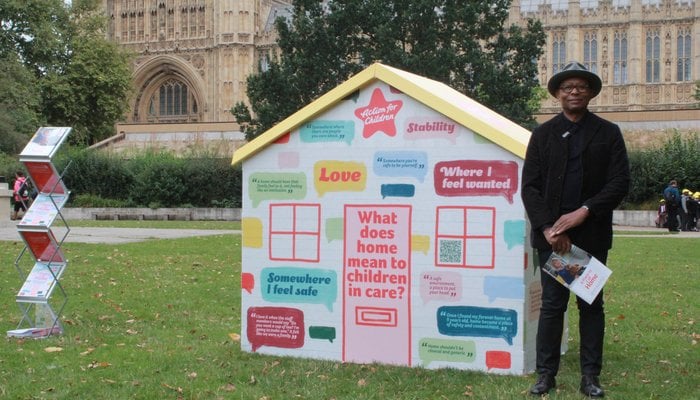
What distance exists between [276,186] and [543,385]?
251 cm

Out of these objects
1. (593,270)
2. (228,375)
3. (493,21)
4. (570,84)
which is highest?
(493,21)

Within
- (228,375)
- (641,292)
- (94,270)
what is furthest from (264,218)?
(94,270)

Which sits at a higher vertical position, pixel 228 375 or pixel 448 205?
pixel 448 205

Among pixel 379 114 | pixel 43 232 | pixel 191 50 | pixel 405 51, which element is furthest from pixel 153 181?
pixel 379 114

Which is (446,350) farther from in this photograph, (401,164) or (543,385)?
(401,164)

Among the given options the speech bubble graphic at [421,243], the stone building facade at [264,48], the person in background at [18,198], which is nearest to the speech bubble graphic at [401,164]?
the speech bubble graphic at [421,243]

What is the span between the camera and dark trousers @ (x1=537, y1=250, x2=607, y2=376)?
5703mm

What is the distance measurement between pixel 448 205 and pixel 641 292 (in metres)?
5.43

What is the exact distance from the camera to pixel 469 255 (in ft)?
21.0

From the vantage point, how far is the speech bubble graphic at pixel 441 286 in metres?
6.43

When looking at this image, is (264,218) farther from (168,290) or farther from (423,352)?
(168,290)

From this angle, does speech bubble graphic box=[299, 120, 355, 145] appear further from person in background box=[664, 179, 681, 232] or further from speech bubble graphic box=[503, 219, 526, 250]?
person in background box=[664, 179, 681, 232]

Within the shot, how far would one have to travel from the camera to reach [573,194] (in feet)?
18.4

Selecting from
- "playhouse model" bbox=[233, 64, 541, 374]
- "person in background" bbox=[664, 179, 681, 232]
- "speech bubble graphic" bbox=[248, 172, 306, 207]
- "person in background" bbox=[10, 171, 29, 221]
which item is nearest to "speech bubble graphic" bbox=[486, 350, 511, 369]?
"playhouse model" bbox=[233, 64, 541, 374]
